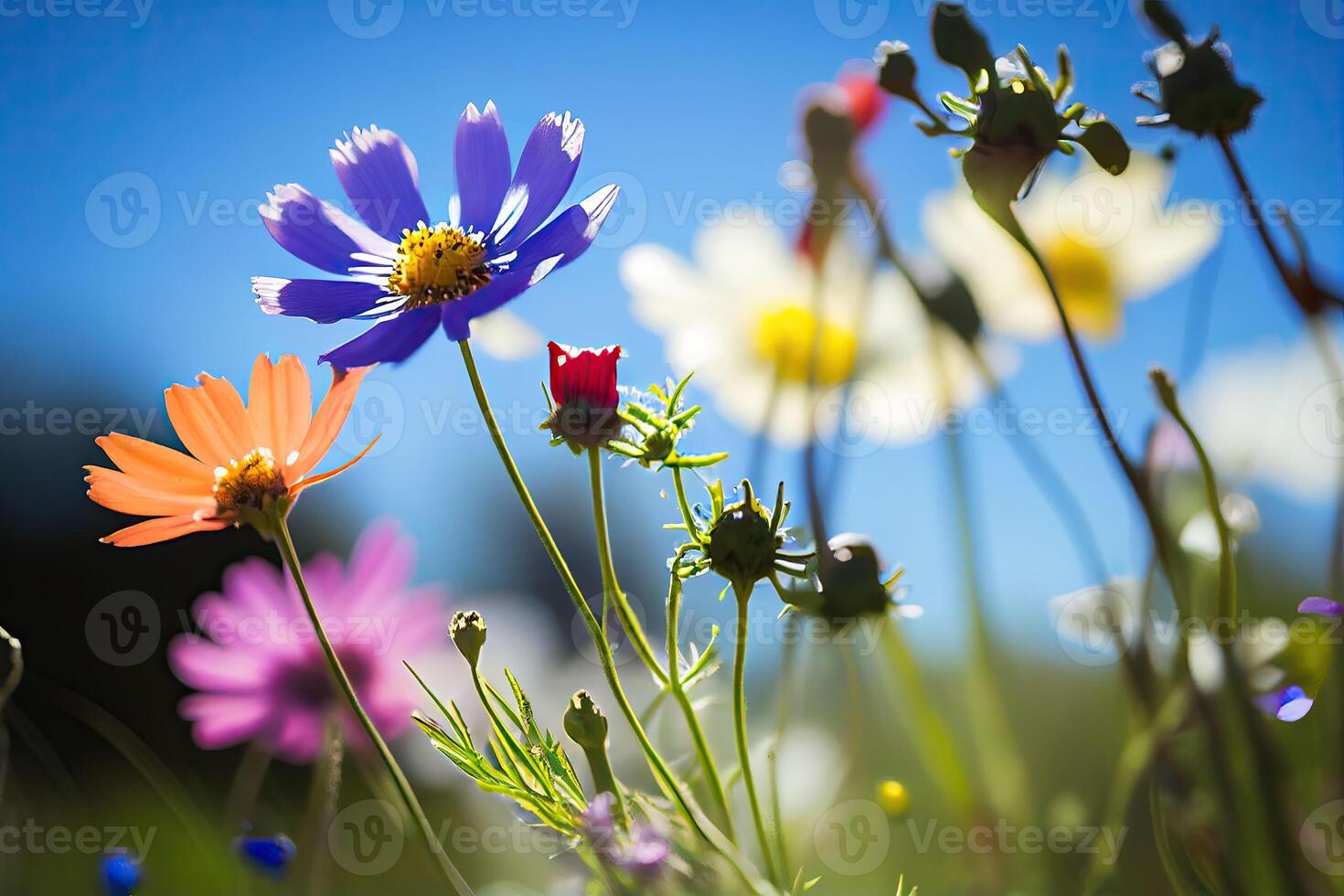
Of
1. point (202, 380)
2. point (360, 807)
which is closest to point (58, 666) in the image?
point (360, 807)

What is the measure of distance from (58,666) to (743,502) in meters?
1.26

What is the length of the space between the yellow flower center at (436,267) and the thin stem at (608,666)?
96 mm

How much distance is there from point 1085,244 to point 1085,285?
0.09 feet

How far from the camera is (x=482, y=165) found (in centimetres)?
39

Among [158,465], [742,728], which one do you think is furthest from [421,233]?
[742,728]

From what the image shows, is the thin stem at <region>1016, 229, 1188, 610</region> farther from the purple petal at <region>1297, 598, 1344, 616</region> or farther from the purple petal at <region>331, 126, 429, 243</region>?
the purple petal at <region>331, 126, 429, 243</region>

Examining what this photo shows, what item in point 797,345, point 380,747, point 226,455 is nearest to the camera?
point 380,747

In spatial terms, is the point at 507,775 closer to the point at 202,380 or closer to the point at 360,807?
the point at 202,380

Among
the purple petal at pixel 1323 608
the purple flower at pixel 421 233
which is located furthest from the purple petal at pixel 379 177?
the purple petal at pixel 1323 608

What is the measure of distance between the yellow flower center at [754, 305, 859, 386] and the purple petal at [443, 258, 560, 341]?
1.00 feet

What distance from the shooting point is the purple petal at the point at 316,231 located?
1.17 ft

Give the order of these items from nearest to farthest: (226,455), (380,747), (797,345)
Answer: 1. (380,747)
2. (226,455)
3. (797,345)

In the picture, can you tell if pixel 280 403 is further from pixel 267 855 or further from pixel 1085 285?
pixel 1085 285

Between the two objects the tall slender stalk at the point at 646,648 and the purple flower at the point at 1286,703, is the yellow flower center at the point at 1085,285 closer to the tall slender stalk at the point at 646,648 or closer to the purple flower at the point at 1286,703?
the purple flower at the point at 1286,703
